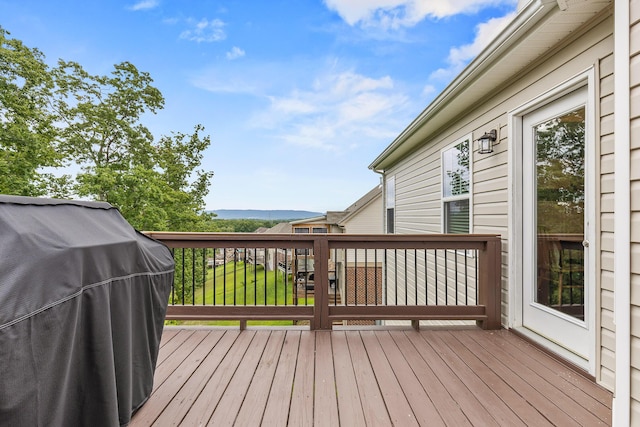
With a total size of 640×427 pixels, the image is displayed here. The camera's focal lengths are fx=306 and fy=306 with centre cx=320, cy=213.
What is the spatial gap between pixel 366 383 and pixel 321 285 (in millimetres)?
1121

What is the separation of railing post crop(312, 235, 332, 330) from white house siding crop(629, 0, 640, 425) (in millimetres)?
2049

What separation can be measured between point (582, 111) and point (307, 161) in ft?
64.4

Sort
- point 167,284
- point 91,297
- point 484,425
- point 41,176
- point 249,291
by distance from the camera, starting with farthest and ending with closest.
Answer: point 249,291, point 41,176, point 167,284, point 484,425, point 91,297

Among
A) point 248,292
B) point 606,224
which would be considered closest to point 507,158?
point 606,224

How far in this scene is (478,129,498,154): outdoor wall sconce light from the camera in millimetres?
3117

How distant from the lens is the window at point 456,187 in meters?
3.82

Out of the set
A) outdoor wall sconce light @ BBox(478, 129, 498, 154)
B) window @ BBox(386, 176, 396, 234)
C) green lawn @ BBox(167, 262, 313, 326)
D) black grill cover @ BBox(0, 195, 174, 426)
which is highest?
outdoor wall sconce light @ BBox(478, 129, 498, 154)

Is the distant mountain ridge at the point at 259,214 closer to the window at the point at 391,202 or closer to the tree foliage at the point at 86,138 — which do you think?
the tree foliage at the point at 86,138

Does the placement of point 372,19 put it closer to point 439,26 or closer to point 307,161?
point 439,26

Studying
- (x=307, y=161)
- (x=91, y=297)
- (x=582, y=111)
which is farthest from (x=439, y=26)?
(x=307, y=161)

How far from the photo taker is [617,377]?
139 centimetres

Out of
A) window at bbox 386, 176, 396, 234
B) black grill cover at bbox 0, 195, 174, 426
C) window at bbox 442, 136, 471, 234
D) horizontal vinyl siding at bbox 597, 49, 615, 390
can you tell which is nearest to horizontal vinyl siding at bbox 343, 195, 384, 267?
window at bbox 386, 176, 396, 234

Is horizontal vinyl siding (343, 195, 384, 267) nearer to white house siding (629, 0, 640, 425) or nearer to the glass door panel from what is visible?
the glass door panel

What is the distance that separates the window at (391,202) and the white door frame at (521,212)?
14.7ft
